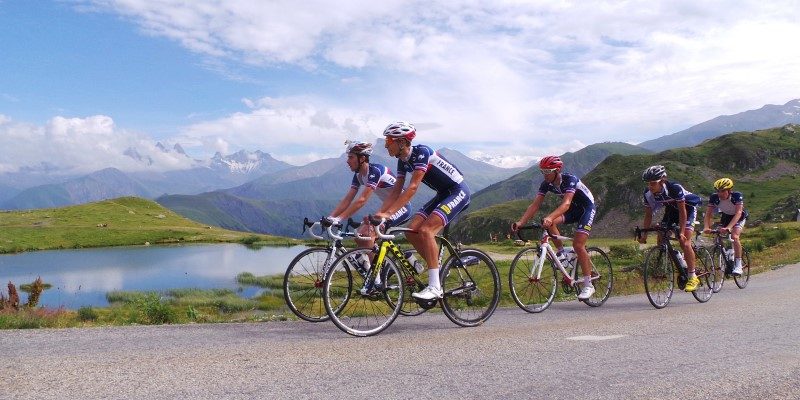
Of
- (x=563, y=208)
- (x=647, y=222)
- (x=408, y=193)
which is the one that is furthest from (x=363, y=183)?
(x=647, y=222)

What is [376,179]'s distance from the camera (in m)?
11.1

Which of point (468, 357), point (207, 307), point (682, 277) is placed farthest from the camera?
point (207, 307)

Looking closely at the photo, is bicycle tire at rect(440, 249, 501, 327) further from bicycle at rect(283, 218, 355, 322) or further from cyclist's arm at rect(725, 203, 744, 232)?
cyclist's arm at rect(725, 203, 744, 232)

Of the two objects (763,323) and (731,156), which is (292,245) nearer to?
(763,323)

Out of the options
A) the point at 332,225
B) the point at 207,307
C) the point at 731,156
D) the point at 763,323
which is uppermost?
the point at 731,156

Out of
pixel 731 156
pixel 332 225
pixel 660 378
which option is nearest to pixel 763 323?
pixel 660 378

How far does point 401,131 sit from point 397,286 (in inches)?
103

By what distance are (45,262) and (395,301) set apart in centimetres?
10877

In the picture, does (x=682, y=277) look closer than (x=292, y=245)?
Yes

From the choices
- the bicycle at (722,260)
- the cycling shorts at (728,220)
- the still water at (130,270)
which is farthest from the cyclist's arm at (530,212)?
the still water at (130,270)

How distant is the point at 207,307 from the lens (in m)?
39.1

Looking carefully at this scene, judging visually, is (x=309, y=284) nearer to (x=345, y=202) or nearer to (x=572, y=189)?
(x=345, y=202)

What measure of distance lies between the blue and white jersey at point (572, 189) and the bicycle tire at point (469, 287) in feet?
9.96

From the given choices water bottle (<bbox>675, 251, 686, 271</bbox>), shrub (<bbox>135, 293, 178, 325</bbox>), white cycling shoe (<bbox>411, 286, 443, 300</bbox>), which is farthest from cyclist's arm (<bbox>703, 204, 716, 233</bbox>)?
shrub (<bbox>135, 293, 178, 325</bbox>)
